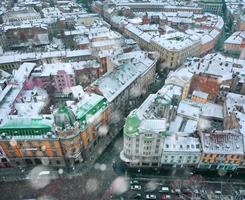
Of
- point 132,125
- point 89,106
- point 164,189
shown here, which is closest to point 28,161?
point 89,106

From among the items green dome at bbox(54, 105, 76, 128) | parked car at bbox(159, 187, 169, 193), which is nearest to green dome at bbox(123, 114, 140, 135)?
green dome at bbox(54, 105, 76, 128)

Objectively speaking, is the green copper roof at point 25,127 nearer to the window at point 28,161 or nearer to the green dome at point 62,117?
the green dome at point 62,117

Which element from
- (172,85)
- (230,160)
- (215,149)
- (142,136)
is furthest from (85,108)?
(230,160)

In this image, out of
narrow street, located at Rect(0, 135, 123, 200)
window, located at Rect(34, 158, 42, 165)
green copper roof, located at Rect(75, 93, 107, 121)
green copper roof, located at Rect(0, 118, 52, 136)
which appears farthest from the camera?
window, located at Rect(34, 158, 42, 165)

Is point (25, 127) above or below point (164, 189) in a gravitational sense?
above

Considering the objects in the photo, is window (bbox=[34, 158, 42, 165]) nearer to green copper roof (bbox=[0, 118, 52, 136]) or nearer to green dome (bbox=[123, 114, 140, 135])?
green copper roof (bbox=[0, 118, 52, 136])

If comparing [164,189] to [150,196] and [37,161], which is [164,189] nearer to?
[150,196]

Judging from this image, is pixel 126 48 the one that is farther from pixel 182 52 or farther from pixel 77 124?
pixel 77 124
